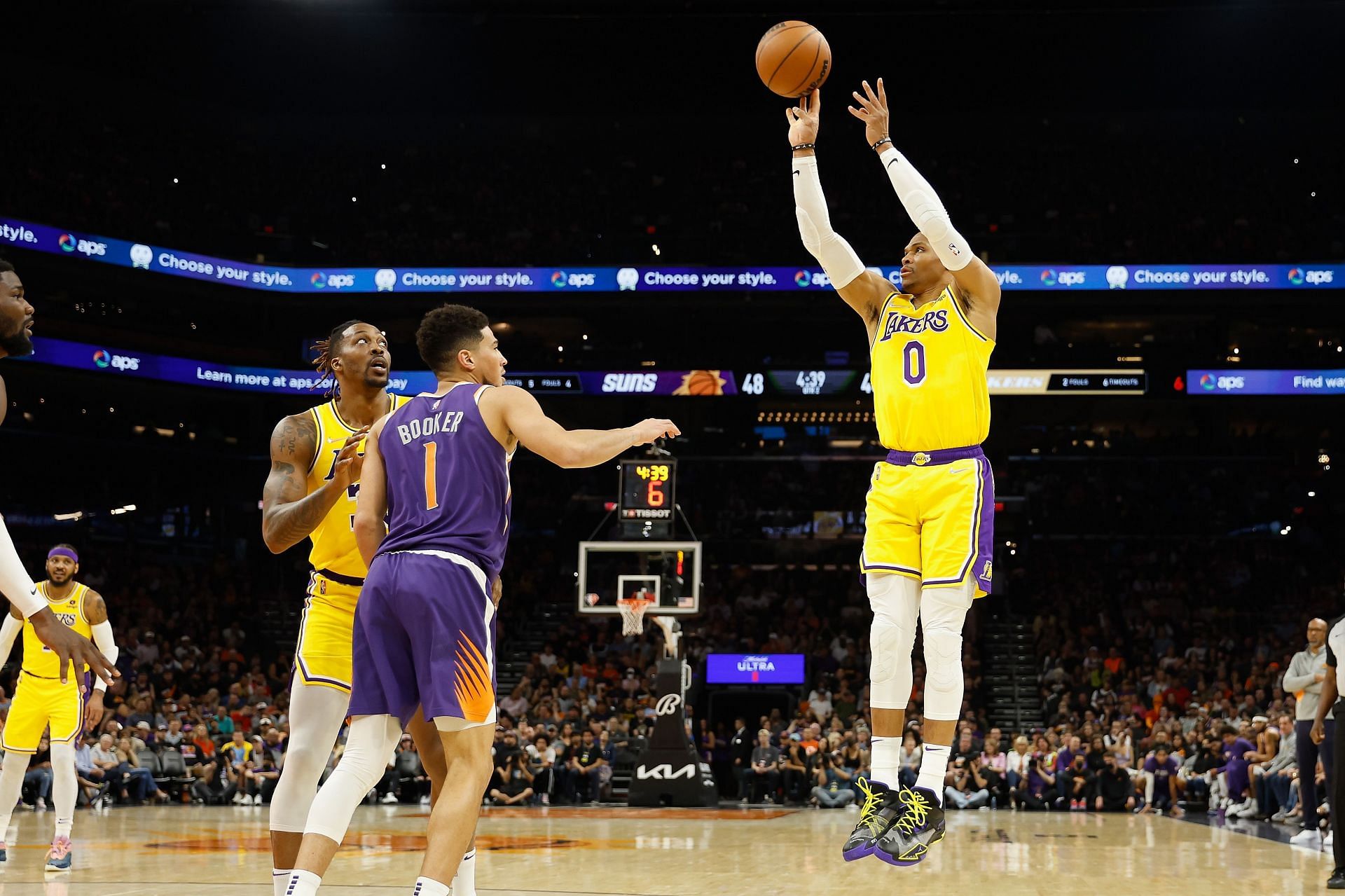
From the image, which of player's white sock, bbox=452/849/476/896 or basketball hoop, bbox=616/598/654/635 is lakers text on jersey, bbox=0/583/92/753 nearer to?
player's white sock, bbox=452/849/476/896

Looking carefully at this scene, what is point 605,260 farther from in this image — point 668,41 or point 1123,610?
point 1123,610

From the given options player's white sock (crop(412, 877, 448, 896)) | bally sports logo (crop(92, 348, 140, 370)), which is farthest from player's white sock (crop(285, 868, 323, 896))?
bally sports logo (crop(92, 348, 140, 370))

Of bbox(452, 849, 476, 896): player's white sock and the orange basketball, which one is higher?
the orange basketball

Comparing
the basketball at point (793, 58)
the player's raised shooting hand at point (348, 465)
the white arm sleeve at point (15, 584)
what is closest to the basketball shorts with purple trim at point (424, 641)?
the player's raised shooting hand at point (348, 465)

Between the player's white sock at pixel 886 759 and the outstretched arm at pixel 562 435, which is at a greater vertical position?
the outstretched arm at pixel 562 435

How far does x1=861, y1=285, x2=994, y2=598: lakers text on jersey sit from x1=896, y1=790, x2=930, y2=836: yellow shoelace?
2.91 feet

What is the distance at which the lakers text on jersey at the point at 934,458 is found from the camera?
5.79m

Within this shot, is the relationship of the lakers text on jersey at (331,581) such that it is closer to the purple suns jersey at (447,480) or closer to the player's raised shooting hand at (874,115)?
the purple suns jersey at (447,480)

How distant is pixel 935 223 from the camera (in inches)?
229

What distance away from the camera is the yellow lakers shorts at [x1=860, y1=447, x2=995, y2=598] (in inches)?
227

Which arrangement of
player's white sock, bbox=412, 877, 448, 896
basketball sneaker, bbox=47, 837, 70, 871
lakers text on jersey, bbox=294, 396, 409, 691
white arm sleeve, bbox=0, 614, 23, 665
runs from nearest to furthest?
player's white sock, bbox=412, 877, 448, 896, lakers text on jersey, bbox=294, 396, 409, 691, basketball sneaker, bbox=47, 837, 70, 871, white arm sleeve, bbox=0, 614, 23, 665

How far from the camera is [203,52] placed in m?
30.2

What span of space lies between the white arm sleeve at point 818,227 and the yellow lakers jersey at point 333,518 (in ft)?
6.50

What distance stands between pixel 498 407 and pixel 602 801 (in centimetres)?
1482
